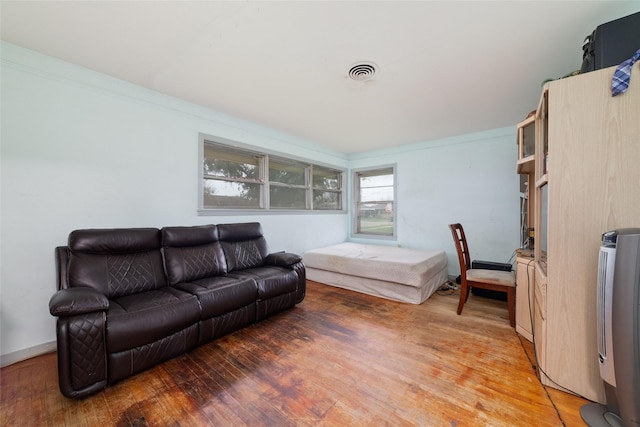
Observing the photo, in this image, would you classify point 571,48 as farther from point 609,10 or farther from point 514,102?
point 514,102

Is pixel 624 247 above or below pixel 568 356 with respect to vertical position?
above

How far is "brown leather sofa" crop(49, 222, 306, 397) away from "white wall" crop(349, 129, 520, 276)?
272 cm

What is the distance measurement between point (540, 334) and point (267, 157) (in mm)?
3636

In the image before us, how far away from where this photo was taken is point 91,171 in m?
2.29

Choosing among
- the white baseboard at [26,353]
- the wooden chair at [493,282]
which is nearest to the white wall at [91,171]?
the white baseboard at [26,353]

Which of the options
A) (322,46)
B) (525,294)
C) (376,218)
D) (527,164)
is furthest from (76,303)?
(376,218)

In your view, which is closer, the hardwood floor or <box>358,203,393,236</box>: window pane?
the hardwood floor

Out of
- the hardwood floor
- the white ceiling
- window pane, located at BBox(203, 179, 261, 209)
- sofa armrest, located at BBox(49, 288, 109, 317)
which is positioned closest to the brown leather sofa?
sofa armrest, located at BBox(49, 288, 109, 317)

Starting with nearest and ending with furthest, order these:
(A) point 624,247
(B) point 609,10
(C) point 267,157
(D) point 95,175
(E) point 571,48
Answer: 1. (A) point 624,247
2. (B) point 609,10
3. (E) point 571,48
4. (D) point 95,175
5. (C) point 267,157

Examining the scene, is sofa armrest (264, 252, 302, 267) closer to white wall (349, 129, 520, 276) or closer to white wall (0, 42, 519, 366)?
white wall (0, 42, 519, 366)

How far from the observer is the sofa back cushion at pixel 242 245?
9.59 feet

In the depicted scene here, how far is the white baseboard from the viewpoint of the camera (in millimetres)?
1873

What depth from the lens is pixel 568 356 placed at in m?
1.52

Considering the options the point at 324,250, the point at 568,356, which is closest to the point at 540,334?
the point at 568,356
